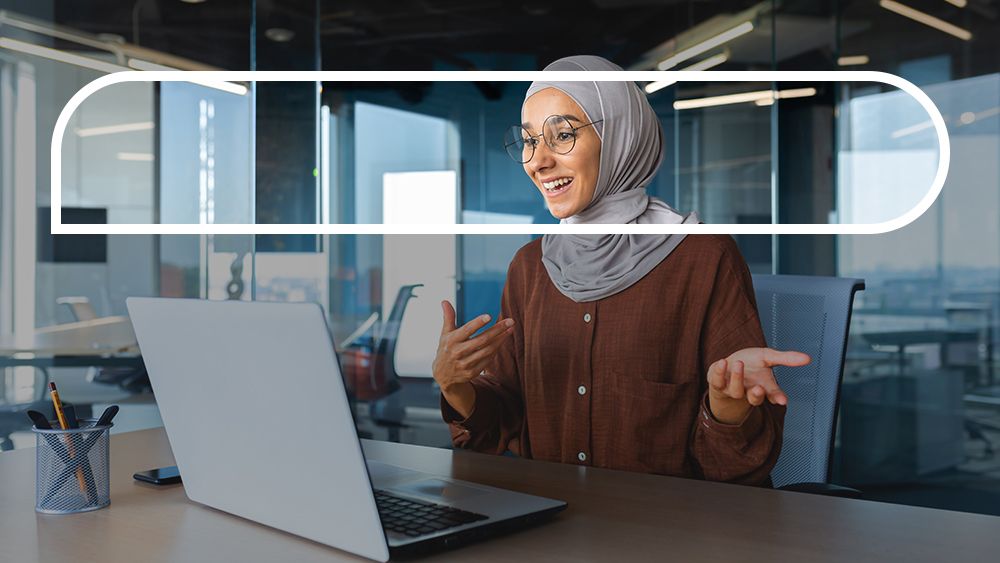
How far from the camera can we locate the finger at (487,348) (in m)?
1.26

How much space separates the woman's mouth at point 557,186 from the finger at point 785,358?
0.85m

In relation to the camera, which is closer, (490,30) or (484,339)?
(484,339)

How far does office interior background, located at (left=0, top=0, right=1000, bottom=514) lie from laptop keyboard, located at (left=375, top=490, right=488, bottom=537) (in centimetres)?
271

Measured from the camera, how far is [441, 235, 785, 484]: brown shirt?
5.16 ft

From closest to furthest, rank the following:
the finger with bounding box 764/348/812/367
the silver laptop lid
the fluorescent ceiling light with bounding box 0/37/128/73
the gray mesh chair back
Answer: the silver laptop lid, the finger with bounding box 764/348/812/367, the gray mesh chair back, the fluorescent ceiling light with bounding box 0/37/128/73

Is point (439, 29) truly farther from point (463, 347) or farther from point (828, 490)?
point (828, 490)

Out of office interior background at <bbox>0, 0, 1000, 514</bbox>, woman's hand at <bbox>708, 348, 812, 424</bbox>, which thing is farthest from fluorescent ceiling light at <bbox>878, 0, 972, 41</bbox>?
woman's hand at <bbox>708, 348, 812, 424</bbox>

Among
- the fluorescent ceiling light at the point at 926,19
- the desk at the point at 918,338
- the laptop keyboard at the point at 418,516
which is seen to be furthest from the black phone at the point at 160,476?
the fluorescent ceiling light at the point at 926,19

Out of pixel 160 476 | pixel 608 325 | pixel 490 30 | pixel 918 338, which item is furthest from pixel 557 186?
pixel 490 30

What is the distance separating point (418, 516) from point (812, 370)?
3.10ft

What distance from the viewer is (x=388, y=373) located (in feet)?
12.7

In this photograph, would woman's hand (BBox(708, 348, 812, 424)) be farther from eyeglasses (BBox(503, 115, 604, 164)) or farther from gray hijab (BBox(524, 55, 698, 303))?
eyeglasses (BBox(503, 115, 604, 164))

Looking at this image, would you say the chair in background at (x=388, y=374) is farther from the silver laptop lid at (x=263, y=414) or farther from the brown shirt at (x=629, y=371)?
the silver laptop lid at (x=263, y=414)

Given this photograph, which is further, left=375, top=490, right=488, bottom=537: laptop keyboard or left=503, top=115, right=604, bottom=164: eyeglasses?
left=503, top=115, right=604, bottom=164: eyeglasses
